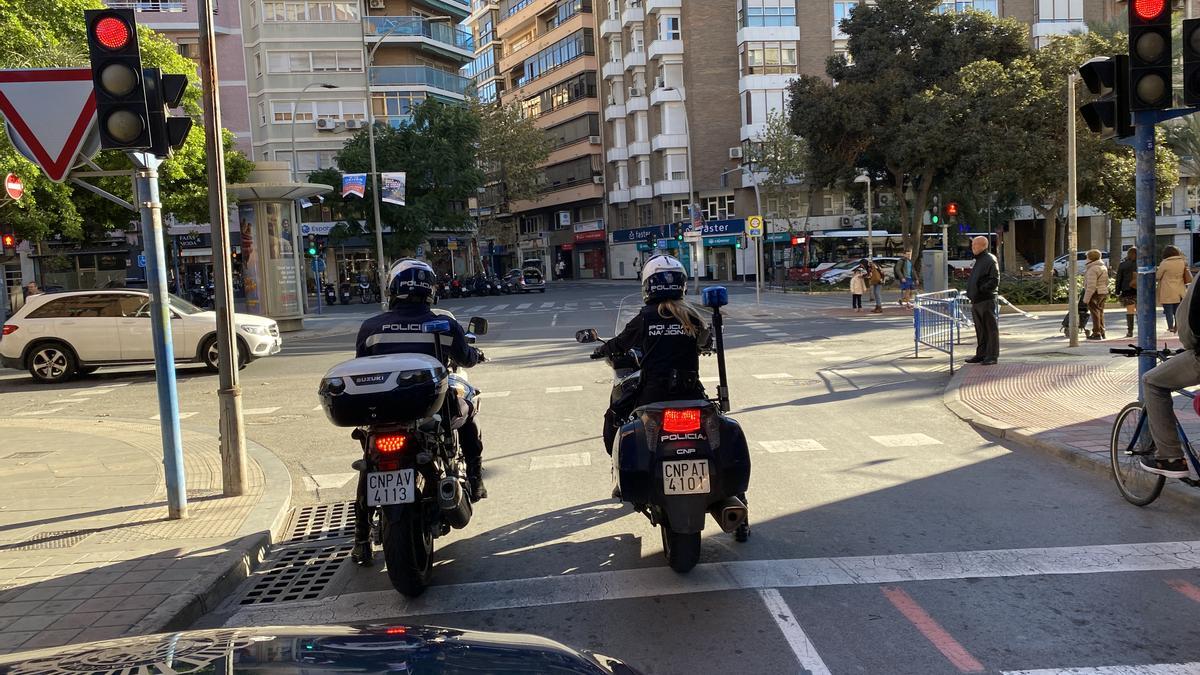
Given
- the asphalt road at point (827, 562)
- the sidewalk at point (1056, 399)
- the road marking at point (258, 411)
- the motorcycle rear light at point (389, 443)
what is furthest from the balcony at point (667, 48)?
the motorcycle rear light at point (389, 443)

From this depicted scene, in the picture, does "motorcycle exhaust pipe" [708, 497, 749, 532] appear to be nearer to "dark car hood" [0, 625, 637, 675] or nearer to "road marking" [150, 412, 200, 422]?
"dark car hood" [0, 625, 637, 675]

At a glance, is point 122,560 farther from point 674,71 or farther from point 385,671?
point 674,71

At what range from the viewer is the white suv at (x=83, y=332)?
15.8 meters

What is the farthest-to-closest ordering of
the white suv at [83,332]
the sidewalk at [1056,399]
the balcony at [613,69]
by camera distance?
the balcony at [613,69] < the white suv at [83,332] < the sidewalk at [1056,399]

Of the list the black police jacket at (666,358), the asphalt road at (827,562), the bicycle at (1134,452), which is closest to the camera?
the asphalt road at (827,562)

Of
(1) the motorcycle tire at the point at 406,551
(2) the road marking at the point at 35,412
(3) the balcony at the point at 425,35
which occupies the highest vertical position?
(3) the balcony at the point at 425,35

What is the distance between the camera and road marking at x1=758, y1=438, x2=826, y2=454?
8.57 metres

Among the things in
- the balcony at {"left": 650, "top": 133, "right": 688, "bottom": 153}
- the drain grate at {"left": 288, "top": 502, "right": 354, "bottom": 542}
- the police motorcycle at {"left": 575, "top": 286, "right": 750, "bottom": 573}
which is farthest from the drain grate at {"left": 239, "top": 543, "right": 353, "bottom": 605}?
the balcony at {"left": 650, "top": 133, "right": 688, "bottom": 153}

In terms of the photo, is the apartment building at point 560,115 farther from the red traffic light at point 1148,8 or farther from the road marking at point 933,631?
the road marking at point 933,631

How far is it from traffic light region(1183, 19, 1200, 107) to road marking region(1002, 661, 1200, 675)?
465 centimetres

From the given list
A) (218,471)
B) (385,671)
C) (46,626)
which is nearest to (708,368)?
(218,471)

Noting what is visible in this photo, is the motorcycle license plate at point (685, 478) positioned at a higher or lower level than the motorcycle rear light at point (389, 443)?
lower

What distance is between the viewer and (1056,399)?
1013 centimetres

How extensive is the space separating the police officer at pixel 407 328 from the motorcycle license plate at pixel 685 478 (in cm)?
168
